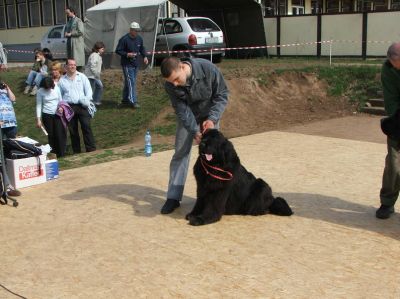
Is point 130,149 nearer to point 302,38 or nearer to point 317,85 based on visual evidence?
point 317,85

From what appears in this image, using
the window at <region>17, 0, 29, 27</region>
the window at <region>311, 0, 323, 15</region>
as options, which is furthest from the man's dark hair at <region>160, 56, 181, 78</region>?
the window at <region>17, 0, 29, 27</region>

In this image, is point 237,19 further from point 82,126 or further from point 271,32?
point 82,126

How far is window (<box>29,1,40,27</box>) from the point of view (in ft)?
110

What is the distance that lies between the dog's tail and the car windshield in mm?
13146

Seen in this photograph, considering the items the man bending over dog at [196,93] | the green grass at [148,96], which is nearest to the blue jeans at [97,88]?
the green grass at [148,96]

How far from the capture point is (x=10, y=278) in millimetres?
4078

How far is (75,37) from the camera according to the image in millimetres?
14688

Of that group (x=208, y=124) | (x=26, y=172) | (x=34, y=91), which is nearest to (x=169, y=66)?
(x=208, y=124)

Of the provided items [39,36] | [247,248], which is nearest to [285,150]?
[247,248]

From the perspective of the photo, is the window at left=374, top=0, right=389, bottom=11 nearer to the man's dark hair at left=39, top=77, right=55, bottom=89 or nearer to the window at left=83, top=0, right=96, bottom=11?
the window at left=83, top=0, right=96, bottom=11

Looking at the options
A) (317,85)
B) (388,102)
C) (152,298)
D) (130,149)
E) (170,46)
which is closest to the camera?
(152,298)

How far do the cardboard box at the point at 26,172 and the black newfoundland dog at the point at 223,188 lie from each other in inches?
103

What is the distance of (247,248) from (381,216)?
1529 millimetres

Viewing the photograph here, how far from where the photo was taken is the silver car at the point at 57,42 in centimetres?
2247
